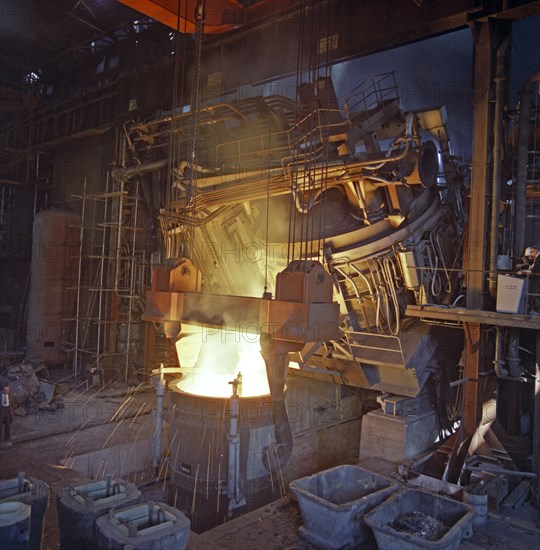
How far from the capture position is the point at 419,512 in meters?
4.93

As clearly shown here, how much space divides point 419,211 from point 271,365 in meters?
3.71

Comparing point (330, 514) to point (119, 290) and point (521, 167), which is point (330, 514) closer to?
point (521, 167)

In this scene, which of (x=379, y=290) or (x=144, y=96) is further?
(x=144, y=96)

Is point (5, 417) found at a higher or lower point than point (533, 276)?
lower

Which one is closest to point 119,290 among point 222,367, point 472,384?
point 222,367

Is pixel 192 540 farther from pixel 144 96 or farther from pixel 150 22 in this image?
pixel 150 22

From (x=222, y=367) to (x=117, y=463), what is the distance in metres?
1.96

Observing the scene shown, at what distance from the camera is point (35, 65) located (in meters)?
13.7

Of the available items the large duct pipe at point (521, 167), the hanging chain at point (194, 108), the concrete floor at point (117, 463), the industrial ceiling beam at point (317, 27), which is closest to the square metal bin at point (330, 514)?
the concrete floor at point (117, 463)

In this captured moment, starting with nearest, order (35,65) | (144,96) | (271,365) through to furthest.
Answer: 1. (271,365)
2. (144,96)
3. (35,65)

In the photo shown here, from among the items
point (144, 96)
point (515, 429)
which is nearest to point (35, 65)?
point (144, 96)

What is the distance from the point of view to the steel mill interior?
4352mm

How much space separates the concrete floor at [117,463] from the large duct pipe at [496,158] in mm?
2756

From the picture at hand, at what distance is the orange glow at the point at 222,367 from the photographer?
6051mm
